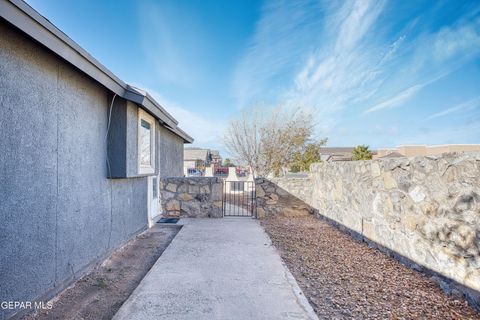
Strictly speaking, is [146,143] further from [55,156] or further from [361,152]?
[361,152]

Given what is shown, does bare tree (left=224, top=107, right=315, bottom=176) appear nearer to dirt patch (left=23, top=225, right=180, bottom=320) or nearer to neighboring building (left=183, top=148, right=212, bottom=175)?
dirt patch (left=23, top=225, right=180, bottom=320)

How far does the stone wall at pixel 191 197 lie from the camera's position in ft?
25.0

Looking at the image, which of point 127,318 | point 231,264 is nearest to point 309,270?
point 231,264

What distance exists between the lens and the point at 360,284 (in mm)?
3328

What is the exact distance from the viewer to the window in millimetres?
5742

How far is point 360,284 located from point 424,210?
1548mm

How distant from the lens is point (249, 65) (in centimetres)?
1334

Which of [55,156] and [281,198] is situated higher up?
[55,156]

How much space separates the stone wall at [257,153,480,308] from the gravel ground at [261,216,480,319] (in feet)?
0.90

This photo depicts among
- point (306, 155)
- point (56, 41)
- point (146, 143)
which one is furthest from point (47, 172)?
point (306, 155)

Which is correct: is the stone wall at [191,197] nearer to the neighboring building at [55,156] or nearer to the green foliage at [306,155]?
the neighboring building at [55,156]

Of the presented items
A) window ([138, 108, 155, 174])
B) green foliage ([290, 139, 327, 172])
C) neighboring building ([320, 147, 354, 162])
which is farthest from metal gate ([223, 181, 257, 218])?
neighboring building ([320, 147, 354, 162])

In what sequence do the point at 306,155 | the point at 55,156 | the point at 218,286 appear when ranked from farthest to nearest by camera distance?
the point at 306,155
the point at 218,286
the point at 55,156

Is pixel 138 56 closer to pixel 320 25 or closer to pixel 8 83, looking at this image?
pixel 320 25
